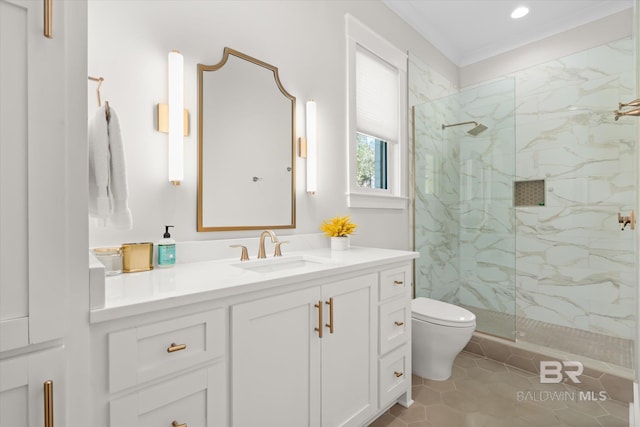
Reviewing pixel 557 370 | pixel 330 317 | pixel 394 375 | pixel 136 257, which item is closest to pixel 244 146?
pixel 136 257

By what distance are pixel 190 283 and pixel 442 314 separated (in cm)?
169

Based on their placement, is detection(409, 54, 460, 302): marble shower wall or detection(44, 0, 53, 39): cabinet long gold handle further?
detection(409, 54, 460, 302): marble shower wall

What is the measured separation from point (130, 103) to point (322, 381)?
136 cm

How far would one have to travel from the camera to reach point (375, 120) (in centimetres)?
243

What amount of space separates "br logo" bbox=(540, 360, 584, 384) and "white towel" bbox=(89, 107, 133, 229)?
2610 mm

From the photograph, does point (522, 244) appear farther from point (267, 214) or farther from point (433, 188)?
point (267, 214)

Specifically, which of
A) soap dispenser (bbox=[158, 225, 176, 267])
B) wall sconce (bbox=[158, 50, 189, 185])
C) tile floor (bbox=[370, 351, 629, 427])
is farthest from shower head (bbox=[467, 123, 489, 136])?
soap dispenser (bbox=[158, 225, 176, 267])

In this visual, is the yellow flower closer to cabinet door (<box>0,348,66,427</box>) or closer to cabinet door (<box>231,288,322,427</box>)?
cabinet door (<box>231,288,322,427</box>)

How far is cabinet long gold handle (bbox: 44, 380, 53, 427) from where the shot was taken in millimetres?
645

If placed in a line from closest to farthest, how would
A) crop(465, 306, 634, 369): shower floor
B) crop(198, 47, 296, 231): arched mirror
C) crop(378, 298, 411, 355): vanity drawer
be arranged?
1. crop(198, 47, 296, 231): arched mirror
2. crop(378, 298, 411, 355): vanity drawer
3. crop(465, 306, 634, 369): shower floor

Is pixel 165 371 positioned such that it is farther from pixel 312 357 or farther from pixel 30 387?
pixel 312 357

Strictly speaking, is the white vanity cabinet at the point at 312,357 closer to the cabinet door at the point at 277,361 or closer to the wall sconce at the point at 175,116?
the cabinet door at the point at 277,361

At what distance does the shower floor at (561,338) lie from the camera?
219cm

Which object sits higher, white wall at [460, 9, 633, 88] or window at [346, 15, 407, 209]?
white wall at [460, 9, 633, 88]
